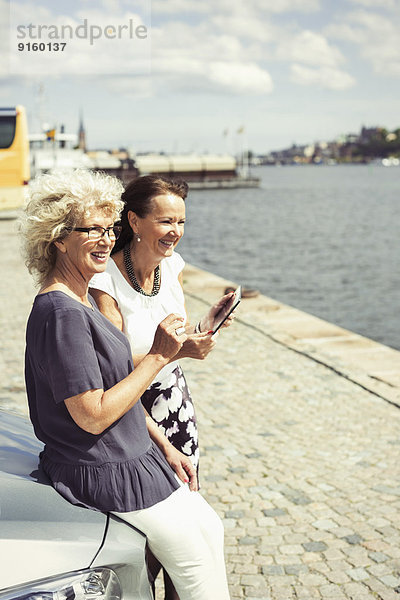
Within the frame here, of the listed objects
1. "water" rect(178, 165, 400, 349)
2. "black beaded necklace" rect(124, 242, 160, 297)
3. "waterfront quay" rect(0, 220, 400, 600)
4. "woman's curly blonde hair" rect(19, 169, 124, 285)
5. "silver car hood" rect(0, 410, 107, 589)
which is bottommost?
"water" rect(178, 165, 400, 349)

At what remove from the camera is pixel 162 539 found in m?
2.08

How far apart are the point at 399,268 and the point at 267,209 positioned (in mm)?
36725

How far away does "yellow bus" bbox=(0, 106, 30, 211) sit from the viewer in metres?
24.8

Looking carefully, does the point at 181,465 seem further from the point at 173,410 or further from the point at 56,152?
the point at 56,152

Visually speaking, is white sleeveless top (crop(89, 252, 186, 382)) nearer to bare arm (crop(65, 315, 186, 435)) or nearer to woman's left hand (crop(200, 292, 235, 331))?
woman's left hand (crop(200, 292, 235, 331))

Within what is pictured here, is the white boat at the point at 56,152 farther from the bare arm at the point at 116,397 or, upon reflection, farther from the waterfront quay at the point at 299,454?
the bare arm at the point at 116,397

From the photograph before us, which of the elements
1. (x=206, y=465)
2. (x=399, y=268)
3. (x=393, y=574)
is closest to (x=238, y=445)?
(x=206, y=465)

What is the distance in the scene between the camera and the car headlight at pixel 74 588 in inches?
70.7

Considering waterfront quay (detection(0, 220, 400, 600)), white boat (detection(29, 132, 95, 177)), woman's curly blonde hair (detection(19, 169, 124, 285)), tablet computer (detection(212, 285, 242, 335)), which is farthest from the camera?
white boat (detection(29, 132, 95, 177))

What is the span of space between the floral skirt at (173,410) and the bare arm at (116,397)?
693 millimetres

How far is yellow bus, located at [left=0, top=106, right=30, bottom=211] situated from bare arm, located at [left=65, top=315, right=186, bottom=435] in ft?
77.1

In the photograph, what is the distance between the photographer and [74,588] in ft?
6.08

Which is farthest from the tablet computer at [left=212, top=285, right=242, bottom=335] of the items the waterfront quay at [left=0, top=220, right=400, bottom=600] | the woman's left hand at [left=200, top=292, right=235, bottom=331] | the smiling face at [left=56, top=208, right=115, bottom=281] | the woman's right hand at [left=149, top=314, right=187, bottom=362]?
the waterfront quay at [left=0, top=220, right=400, bottom=600]

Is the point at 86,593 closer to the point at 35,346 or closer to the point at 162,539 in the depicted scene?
the point at 162,539
